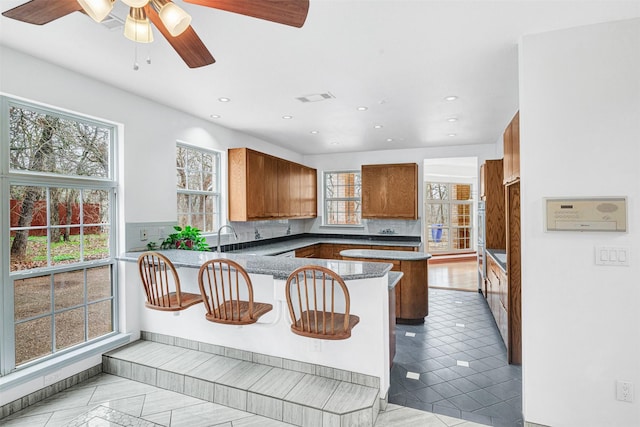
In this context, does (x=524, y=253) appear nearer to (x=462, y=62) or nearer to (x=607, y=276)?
(x=607, y=276)

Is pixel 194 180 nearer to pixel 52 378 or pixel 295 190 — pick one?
pixel 295 190

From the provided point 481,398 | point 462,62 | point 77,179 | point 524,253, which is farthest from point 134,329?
point 462,62

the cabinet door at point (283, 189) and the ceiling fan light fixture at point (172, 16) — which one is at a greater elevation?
the ceiling fan light fixture at point (172, 16)

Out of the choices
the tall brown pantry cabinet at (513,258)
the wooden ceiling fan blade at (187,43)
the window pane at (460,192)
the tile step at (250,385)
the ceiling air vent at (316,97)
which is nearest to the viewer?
the wooden ceiling fan blade at (187,43)

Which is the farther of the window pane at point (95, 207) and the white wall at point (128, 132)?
the window pane at point (95, 207)

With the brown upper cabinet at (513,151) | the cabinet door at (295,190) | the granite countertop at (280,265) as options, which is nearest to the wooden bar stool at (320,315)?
the granite countertop at (280,265)

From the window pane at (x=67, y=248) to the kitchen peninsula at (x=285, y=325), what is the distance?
0.37 meters

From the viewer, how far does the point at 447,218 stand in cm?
948

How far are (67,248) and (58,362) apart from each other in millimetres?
879

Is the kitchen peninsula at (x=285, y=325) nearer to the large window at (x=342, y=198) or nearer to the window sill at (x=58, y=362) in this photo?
the window sill at (x=58, y=362)

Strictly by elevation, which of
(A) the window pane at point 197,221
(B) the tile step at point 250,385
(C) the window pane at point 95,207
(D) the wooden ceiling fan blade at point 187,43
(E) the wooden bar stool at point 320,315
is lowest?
(B) the tile step at point 250,385

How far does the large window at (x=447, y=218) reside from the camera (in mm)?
9406

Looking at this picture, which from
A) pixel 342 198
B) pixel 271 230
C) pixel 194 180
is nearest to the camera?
pixel 194 180

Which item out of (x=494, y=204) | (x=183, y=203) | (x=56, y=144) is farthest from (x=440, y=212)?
(x=56, y=144)
